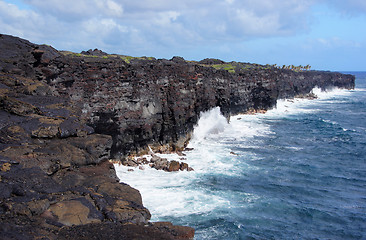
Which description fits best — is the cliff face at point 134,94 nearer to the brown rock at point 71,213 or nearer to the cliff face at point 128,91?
the cliff face at point 128,91

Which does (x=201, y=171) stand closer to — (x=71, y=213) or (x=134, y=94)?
(x=134, y=94)

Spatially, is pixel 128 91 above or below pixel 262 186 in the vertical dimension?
above

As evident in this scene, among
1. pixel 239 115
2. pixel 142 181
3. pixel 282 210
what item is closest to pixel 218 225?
pixel 282 210

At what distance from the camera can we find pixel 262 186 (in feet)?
102

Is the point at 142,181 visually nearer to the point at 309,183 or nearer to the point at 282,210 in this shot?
the point at 282,210

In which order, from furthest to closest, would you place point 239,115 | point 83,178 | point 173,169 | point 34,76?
1. point 239,115
2. point 173,169
3. point 34,76
4. point 83,178

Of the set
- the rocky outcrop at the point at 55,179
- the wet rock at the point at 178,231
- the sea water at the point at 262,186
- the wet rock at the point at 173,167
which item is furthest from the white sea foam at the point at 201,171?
the wet rock at the point at 178,231

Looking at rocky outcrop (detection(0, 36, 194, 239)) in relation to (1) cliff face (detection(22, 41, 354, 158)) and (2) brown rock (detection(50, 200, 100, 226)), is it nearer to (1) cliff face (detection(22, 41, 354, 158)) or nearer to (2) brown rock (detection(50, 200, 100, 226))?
(2) brown rock (detection(50, 200, 100, 226))

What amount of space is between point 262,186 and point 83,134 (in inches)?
787

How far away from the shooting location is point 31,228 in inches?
388

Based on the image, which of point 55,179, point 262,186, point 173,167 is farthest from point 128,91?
point 55,179

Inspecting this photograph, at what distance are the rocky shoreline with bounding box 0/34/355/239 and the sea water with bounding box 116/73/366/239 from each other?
13.2 feet

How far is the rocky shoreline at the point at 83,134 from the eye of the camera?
10898 mm

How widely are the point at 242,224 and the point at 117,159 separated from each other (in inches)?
707
